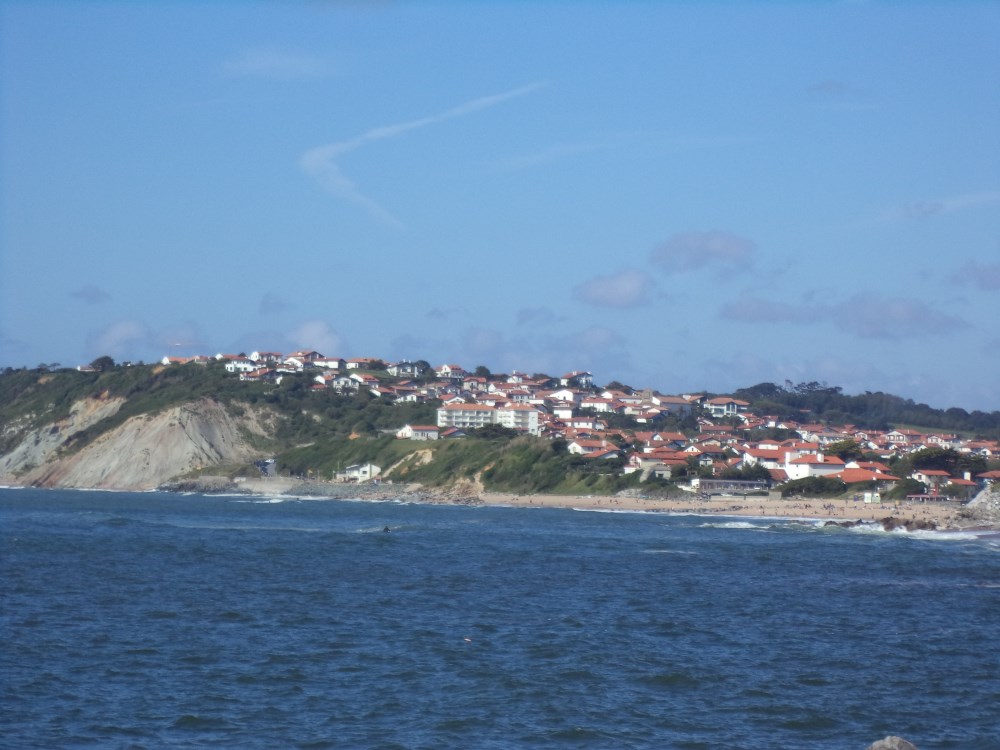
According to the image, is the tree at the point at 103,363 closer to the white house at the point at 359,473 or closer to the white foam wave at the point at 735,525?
the white house at the point at 359,473

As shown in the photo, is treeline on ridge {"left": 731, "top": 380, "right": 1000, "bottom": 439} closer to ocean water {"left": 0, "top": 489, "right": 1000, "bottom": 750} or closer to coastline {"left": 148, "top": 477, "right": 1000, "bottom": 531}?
coastline {"left": 148, "top": 477, "right": 1000, "bottom": 531}

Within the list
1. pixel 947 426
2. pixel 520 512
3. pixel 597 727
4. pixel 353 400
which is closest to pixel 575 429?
pixel 353 400

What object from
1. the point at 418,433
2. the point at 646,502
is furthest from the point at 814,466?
the point at 418,433

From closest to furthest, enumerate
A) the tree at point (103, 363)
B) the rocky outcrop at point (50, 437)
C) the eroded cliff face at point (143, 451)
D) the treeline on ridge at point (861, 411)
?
the eroded cliff face at point (143, 451), the rocky outcrop at point (50, 437), the tree at point (103, 363), the treeline on ridge at point (861, 411)

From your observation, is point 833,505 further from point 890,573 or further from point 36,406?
point 36,406

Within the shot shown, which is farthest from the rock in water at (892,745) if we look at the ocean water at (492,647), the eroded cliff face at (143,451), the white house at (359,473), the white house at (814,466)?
the eroded cliff face at (143,451)

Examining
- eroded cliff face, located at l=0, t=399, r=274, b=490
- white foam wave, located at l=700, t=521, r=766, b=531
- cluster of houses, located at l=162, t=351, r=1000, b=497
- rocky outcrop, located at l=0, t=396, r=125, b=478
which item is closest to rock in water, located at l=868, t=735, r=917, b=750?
white foam wave, located at l=700, t=521, r=766, b=531
